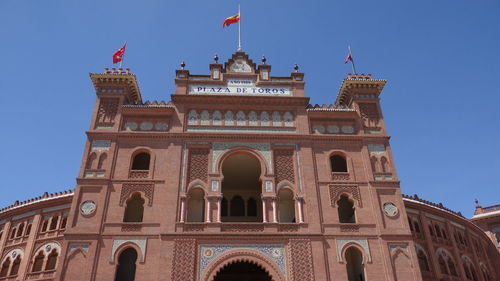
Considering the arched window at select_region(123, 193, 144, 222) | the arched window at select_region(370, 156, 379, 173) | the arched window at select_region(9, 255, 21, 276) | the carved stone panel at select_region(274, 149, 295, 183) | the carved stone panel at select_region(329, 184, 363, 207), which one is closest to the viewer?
the carved stone panel at select_region(329, 184, 363, 207)

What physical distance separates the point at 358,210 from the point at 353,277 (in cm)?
374

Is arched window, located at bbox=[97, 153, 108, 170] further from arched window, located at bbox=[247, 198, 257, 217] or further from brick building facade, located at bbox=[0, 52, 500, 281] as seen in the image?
arched window, located at bbox=[247, 198, 257, 217]

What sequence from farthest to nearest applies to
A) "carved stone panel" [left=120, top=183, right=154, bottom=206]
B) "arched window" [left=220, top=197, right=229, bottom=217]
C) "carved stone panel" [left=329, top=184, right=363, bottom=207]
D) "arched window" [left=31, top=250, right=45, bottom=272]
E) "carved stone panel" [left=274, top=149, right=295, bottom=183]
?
"arched window" [left=31, top=250, right=45, bottom=272] → "arched window" [left=220, top=197, right=229, bottom=217] → "carved stone panel" [left=274, top=149, right=295, bottom=183] → "carved stone panel" [left=329, top=184, right=363, bottom=207] → "carved stone panel" [left=120, top=183, right=154, bottom=206]

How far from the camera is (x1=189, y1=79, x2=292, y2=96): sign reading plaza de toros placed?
87.1ft

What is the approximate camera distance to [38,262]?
2834 cm

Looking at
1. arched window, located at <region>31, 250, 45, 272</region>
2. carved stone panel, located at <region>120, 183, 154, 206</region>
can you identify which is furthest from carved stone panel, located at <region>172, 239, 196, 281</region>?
arched window, located at <region>31, 250, 45, 272</region>

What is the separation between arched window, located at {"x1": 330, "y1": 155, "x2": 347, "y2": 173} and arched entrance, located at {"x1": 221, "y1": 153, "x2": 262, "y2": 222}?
4.56m

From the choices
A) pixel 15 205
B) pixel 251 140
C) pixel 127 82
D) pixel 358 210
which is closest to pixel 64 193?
pixel 15 205

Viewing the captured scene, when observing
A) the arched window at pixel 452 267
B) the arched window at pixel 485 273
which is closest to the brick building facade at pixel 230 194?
the arched window at pixel 452 267

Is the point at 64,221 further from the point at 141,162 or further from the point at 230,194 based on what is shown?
the point at 230,194

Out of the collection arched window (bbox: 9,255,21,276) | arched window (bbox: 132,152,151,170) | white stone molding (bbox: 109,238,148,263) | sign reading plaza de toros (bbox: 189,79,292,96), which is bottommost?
white stone molding (bbox: 109,238,148,263)

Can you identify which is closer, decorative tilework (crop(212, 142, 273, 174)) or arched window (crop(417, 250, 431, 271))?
decorative tilework (crop(212, 142, 273, 174))

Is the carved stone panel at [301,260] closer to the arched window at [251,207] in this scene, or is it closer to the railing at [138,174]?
the arched window at [251,207]

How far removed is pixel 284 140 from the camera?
25.2 m
